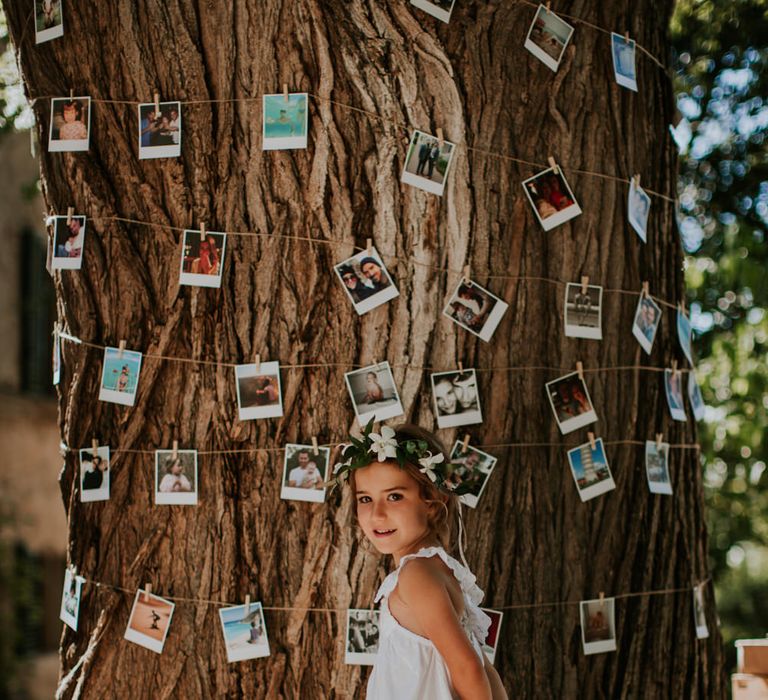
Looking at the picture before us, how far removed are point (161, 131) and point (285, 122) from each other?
1.34 feet

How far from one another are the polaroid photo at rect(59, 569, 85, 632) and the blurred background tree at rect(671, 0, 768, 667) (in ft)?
15.0

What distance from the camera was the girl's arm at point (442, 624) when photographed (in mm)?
2701

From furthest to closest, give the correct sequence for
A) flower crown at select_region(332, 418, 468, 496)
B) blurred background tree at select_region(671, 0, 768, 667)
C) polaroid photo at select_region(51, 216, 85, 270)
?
blurred background tree at select_region(671, 0, 768, 667) < polaroid photo at select_region(51, 216, 85, 270) < flower crown at select_region(332, 418, 468, 496)

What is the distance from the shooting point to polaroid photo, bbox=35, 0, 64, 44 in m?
3.57

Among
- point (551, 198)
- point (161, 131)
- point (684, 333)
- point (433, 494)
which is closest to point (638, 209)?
point (551, 198)

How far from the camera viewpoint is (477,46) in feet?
11.7

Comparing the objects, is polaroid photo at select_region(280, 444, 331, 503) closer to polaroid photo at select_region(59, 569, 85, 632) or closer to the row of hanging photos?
the row of hanging photos

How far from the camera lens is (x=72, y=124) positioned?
352cm

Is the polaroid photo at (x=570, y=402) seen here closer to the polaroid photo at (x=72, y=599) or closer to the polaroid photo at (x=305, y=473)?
the polaroid photo at (x=305, y=473)

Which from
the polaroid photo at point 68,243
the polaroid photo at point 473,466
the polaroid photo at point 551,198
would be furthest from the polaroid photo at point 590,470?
the polaroid photo at point 68,243

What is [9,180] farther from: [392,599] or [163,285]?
[392,599]

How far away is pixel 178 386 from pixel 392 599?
40.2 inches

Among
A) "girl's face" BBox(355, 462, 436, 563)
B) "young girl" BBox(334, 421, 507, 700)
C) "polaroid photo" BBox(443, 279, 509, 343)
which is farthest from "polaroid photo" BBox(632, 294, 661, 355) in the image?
"girl's face" BBox(355, 462, 436, 563)

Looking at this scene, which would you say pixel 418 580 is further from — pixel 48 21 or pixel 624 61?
pixel 48 21
